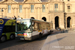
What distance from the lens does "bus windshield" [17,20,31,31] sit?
397 inches

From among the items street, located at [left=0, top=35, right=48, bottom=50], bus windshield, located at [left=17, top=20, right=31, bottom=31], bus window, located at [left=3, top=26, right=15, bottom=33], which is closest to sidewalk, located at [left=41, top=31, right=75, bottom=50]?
street, located at [left=0, top=35, right=48, bottom=50]

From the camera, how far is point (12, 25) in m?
13.0

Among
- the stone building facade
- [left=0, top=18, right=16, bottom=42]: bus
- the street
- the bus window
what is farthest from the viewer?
the stone building facade

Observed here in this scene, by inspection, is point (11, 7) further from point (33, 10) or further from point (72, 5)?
point (72, 5)

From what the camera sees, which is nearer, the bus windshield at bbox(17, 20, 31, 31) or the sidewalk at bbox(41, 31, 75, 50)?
the sidewalk at bbox(41, 31, 75, 50)

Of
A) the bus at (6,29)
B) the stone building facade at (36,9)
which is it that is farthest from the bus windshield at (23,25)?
the stone building facade at (36,9)

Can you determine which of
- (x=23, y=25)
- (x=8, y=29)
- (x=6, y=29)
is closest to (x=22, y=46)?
(x=23, y=25)

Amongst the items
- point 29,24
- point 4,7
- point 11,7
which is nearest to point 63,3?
point 11,7

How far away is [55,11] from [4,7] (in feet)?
77.0

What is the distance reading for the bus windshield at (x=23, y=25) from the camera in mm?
10094

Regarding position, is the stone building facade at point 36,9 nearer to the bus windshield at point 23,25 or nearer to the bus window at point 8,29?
the bus window at point 8,29

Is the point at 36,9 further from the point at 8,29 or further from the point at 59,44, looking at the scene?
the point at 59,44

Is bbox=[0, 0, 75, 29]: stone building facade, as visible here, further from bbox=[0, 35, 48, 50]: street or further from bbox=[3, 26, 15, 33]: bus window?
bbox=[0, 35, 48, 50]: street

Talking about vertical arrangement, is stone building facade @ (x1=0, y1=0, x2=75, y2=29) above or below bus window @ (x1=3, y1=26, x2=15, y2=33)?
above
